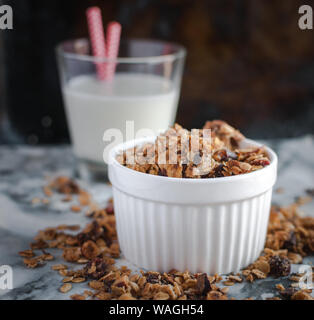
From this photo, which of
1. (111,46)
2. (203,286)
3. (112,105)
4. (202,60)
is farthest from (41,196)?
(202,60)

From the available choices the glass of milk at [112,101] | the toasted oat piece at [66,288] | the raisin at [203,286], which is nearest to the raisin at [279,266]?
the raisin at [203,286]

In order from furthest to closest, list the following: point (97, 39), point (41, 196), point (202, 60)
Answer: point (202, 60)
point (97, 39)
point (41, 196)

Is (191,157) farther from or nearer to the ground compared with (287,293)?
farther from the ground

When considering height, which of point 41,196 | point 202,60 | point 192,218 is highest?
point 202,60

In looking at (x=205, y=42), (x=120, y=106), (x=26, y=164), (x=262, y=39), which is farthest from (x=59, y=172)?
(x=262, y=39)

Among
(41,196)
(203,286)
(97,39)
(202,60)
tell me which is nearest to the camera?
(203,286)

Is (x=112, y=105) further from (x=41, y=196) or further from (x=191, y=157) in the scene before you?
(x=191, y=157)

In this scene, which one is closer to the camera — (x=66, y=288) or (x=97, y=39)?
(x=66, y=288)

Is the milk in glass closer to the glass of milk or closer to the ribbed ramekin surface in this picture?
the glass of milk
